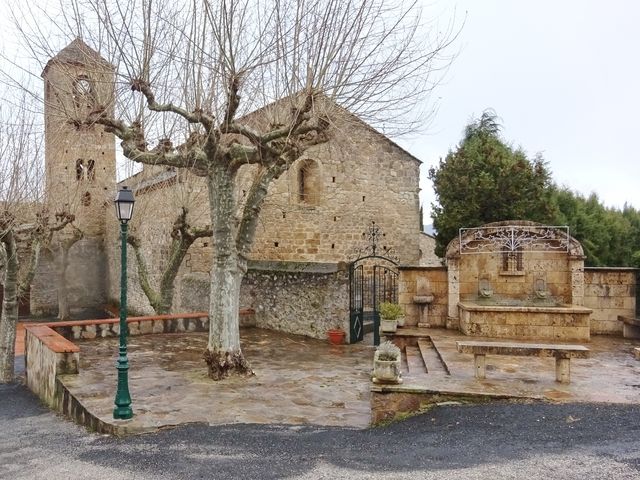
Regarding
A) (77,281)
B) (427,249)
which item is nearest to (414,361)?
(427,249)

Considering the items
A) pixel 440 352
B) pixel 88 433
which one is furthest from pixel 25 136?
pixel 440 352

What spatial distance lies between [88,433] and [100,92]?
16.7ft

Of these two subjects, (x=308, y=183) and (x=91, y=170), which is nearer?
(x=308, y=183)

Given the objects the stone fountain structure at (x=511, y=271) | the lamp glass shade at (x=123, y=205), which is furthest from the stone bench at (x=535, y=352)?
the lamp glass shade at (x=123, y=205)

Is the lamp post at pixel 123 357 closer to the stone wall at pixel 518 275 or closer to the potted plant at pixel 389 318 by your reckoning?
the potted plant at pixel 389 318

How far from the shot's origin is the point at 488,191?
2020 centimetres

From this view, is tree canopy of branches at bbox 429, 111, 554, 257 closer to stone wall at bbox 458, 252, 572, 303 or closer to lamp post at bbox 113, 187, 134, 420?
stone wall at bbox 458, 252, 572, 303

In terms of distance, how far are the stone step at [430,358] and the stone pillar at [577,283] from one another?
3.51 metres

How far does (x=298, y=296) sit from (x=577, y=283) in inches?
258

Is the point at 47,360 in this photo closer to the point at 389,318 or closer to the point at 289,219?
the point at 389,318

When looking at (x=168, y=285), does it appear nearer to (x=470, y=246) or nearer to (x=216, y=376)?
(x=216, y=376)

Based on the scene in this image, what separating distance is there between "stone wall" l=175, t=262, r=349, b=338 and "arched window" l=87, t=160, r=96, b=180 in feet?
43.0

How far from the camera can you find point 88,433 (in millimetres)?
6781

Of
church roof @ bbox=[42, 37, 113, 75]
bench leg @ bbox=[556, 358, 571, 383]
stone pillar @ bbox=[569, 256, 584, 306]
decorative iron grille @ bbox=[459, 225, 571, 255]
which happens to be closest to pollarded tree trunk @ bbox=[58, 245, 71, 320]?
church roof @ bbox=[42, 37, 113, 75]
